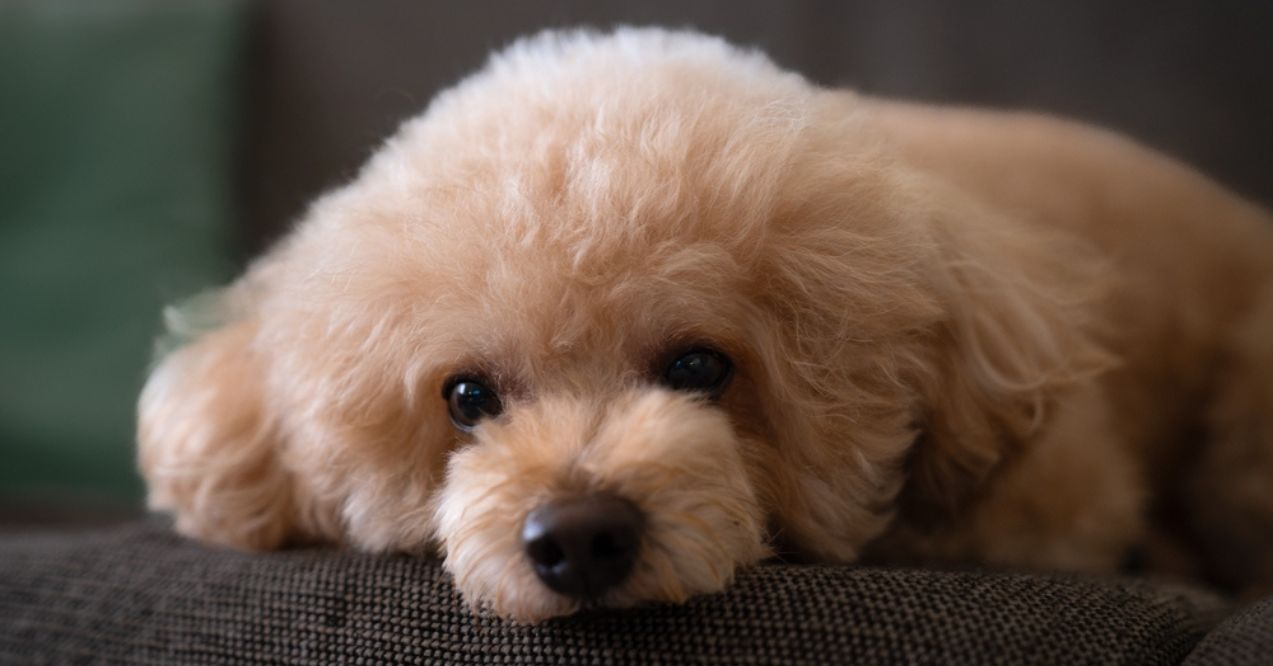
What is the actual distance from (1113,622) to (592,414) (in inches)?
16.7

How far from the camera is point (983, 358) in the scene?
3.23ft

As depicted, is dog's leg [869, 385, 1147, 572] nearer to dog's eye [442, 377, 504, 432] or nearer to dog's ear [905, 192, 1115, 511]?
dog's ear [905, 192, 1115, 511]

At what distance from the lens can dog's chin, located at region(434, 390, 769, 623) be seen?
76 centimetres

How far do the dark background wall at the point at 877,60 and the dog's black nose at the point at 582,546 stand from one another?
72 centimetres

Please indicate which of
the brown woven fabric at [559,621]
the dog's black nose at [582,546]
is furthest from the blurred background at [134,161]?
the dog's black nose at [582,546]

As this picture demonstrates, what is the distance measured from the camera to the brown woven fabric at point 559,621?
741 mm

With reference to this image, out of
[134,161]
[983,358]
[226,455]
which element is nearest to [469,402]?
[226,455]

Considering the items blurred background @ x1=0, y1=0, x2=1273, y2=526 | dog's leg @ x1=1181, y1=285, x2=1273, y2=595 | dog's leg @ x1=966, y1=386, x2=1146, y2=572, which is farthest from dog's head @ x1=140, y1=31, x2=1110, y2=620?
blurred background @ x1=0, y1=0, x2=1273, y2=526

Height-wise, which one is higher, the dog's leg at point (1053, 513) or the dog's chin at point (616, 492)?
the dog's chin at point (616, 492)

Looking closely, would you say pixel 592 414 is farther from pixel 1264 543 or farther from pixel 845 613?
pixel 1264 543

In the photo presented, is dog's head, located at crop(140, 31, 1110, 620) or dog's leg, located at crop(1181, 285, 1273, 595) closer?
dog's head, located at crop(140, 31, 1110, 620)

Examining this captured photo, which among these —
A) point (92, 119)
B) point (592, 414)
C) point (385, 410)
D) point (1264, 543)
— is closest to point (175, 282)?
point (92, 119)

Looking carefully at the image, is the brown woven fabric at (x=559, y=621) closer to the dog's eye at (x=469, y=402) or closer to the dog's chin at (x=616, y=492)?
the dog's chin at (x=616, y=492)

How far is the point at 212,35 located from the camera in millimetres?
1729
